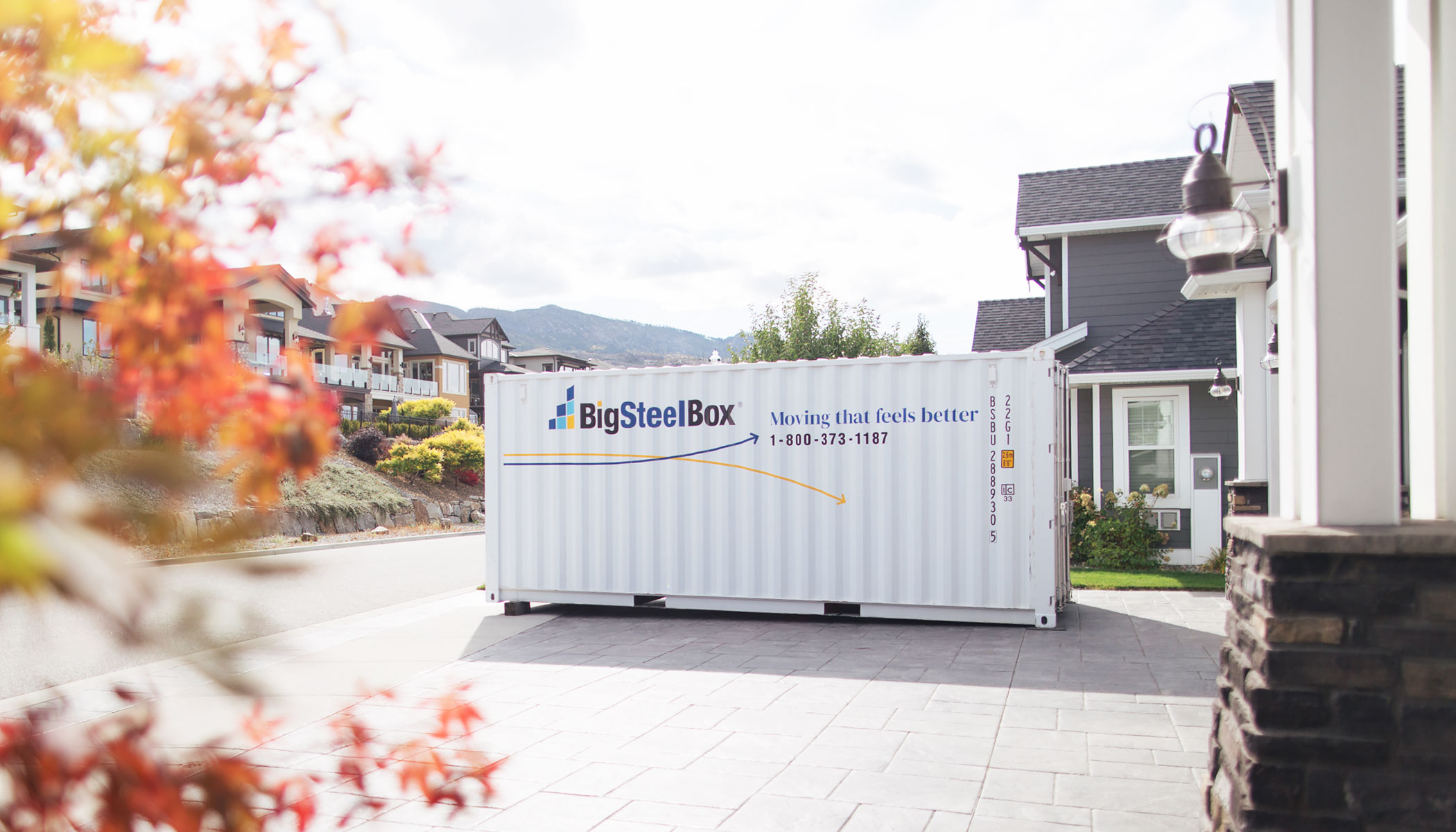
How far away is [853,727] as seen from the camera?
580 cm

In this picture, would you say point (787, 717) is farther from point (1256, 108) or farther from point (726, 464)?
point (1256, 108)

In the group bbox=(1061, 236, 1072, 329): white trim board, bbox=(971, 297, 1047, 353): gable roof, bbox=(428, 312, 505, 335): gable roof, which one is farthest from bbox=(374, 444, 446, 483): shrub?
bbox=(428, 312, 505, 335): gable roof

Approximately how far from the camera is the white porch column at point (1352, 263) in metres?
2.97

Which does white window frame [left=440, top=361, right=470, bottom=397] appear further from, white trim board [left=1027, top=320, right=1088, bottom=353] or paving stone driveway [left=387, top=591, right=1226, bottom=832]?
paving stone driveway [left=387, top=591, right=1226, bottom=832]

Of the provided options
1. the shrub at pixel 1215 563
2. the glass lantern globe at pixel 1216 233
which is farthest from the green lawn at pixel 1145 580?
the glass lantern globe at pixel 1216 233

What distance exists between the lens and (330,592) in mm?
12445

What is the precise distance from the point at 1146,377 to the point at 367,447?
73.4 feet

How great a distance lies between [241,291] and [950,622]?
9.02m

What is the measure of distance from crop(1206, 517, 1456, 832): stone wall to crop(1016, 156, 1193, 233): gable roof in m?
13.5

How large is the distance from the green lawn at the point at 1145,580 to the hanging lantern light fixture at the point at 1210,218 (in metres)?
8.72

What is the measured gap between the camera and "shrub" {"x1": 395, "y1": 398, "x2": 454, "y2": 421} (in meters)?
33.9

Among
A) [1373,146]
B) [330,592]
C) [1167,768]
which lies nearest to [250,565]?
[1373,146]

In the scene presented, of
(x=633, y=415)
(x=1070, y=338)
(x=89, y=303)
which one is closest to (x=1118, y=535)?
(x=1070, y=338)

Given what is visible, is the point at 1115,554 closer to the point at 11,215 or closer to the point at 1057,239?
the point at 1057,239
